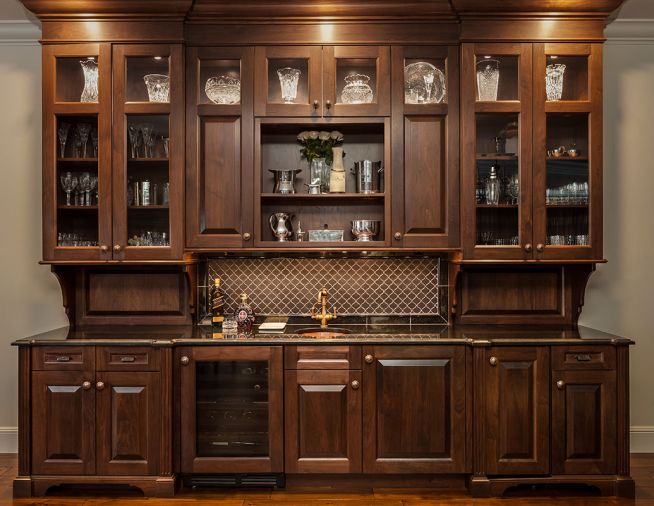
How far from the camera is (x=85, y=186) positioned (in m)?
3.29

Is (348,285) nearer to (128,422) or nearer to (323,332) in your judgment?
(323,332)

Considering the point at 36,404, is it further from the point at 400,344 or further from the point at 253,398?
the point at 400,344

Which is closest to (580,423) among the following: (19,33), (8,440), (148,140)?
(148,140)

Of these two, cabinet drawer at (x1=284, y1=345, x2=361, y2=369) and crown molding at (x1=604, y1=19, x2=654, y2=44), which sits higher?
crown molding at (x1=604, y1=19, x2=654, y2=44)

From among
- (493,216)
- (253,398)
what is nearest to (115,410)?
(253,398)

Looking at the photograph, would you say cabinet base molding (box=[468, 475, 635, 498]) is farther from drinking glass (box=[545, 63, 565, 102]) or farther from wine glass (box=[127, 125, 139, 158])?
wine glass (box=[127, 125, 139, 158])

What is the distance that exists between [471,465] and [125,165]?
2516 millimetres

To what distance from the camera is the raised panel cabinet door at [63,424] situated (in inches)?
118

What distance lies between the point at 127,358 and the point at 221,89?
5.25 feet

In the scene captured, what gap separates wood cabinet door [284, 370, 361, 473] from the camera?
3018 mm

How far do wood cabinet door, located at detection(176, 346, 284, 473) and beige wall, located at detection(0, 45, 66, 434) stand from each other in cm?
126

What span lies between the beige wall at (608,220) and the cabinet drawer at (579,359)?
728 mm

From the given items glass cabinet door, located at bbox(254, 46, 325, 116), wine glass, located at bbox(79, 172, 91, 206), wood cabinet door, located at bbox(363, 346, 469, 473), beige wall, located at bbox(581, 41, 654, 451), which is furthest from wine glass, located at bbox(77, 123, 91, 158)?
beige wall, located at bbox(581, 41, 654, 451)

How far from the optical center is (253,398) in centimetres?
304
